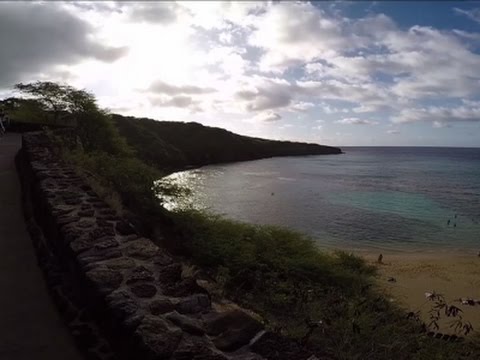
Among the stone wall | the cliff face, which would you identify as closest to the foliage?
the stone wall

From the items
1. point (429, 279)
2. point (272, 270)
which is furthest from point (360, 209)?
point (272, 270)

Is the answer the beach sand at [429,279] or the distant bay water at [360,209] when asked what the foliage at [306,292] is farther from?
the distant bay water at [360,209]

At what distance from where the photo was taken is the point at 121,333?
3.58m

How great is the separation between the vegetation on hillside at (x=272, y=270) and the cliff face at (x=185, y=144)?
4879cm

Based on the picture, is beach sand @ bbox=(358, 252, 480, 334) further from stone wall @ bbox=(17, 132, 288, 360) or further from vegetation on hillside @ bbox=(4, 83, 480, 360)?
stone wall @ bbox=(17, 132, 288, 360)

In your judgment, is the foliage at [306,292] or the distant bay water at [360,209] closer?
the foliage at [306,292]

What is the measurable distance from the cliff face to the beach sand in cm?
5563

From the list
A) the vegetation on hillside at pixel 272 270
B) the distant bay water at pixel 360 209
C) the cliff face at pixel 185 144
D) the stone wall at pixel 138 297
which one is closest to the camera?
the stone wall at pixel 138 297

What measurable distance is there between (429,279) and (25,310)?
19.9m

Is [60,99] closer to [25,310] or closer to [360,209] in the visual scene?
[25,310]

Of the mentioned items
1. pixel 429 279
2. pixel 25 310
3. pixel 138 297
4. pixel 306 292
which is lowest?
pixel 429 279

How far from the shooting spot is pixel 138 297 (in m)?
3.94

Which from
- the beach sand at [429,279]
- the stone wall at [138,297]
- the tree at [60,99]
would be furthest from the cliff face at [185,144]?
the stone wall at [138,297]

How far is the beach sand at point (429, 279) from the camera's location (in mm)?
15594
